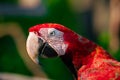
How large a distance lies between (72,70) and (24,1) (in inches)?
400

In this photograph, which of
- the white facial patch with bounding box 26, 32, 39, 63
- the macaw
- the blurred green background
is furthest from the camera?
the blurred green background

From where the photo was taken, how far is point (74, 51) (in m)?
4.02

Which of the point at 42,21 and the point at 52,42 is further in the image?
the point at 42,21

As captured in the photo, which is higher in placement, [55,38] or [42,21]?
[55,38]

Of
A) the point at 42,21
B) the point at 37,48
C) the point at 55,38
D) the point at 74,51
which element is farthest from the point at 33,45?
the point at 42,21

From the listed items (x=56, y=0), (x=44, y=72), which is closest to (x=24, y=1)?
(x=56, y=0)

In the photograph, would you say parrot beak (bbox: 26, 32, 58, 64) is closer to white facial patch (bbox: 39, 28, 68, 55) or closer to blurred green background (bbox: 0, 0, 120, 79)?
white facial patch (bbox: 39, 28, 68, 55)

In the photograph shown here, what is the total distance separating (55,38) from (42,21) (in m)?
5.56

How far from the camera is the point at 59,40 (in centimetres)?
405

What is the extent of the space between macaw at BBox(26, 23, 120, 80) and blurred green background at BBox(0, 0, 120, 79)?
297cm

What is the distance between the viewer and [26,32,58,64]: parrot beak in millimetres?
4070

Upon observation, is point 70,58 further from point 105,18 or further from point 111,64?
point 105,18

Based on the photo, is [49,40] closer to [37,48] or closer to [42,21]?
[37,48]

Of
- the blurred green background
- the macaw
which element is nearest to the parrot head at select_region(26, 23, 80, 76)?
the macaw
